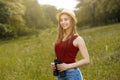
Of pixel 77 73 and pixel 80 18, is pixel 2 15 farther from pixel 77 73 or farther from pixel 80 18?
pixel 77 73

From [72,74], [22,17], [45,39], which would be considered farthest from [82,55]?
[22,17]

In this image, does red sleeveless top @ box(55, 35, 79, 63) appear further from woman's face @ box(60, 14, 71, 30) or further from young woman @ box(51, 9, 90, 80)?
woman's face @ box(60, 14, 71, 30)

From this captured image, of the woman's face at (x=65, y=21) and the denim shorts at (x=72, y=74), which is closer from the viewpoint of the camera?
the denim shorts at (x=72, y=74)

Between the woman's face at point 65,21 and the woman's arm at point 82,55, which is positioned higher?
the woman's face at point 65,21

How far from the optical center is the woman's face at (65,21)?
6074mm

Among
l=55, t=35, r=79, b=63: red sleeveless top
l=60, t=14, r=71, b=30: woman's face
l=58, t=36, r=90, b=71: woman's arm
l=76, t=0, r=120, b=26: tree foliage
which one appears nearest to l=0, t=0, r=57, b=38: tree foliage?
l=76, t=0, r=120, b=26: tree foliage

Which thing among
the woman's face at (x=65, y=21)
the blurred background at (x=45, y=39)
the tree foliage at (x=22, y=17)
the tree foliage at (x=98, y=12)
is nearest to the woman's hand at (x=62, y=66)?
the woman's face at (x=65, y=21)

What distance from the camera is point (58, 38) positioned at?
6.13m

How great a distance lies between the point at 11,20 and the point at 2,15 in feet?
33.4

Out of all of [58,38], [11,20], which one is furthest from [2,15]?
[58,38]

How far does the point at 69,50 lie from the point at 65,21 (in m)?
0.49

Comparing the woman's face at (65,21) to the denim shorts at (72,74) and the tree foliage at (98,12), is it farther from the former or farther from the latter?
the tree foliage at (98,12)

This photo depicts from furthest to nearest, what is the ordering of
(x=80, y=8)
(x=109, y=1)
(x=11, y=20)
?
(x=80, y=8) → (x=109, y=1) → (x=11, y=20)

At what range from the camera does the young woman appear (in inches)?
232
